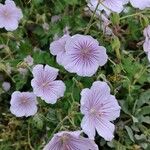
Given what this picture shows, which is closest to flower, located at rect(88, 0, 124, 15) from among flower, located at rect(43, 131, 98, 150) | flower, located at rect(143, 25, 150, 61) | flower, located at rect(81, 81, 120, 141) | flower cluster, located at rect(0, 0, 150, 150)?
flower cluster, located at rect(0, 0, 150, 150)

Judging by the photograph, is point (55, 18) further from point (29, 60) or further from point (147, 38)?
point (147, 38)

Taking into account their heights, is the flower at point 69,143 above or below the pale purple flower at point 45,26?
below

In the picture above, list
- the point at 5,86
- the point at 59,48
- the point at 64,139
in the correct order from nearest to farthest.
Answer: the point at 64,139 → the point at 59,48 → the point at 5,86

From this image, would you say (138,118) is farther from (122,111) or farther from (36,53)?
(36,53)

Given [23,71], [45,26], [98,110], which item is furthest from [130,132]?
[45,26]

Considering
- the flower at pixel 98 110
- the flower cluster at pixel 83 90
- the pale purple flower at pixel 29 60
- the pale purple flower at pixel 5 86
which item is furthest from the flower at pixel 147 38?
the pale purple flower at pixel 5 86

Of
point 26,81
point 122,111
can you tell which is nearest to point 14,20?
point 26,81

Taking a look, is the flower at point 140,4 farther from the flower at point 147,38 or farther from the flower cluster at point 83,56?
the flower cluster at point 83,56
